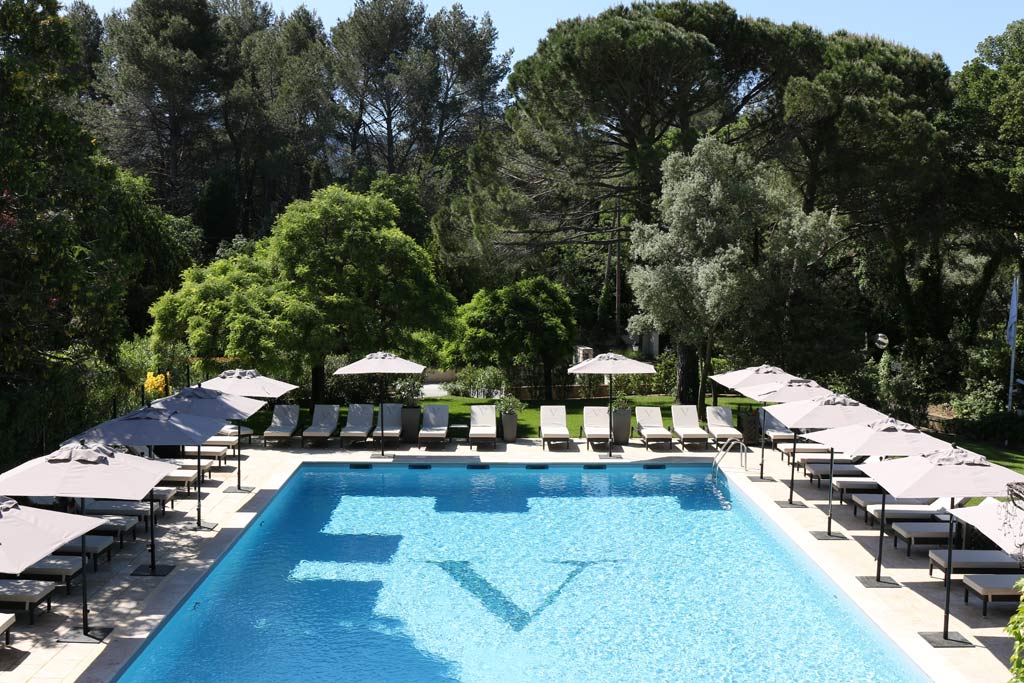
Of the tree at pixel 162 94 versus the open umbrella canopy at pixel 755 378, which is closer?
the open umbrella canopy at pixel 755 378

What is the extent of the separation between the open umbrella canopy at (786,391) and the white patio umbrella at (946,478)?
556 centimetres

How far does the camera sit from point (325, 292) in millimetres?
20672

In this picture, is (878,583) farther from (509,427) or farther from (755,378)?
(509,427)

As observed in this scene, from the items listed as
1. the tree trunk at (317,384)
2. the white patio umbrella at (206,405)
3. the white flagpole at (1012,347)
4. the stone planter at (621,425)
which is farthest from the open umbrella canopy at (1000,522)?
the tree trunk at (317,384)

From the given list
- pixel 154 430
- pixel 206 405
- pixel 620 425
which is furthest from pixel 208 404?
pixel 620 425

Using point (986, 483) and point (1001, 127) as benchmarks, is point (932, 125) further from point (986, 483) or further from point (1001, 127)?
point (986, 483)

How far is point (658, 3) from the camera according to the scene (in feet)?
84.8

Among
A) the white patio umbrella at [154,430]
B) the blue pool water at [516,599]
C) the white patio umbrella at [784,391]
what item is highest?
the white patio umbrella at [784,391]

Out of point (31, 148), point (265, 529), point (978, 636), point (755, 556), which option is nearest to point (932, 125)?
point (755, 556)

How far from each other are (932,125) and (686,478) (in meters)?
12.3

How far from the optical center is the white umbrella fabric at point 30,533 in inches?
284

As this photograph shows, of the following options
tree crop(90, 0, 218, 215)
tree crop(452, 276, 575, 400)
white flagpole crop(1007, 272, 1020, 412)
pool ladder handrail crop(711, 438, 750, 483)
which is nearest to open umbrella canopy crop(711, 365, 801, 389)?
pool ladder handrail crop(711, 438, 750, 483)

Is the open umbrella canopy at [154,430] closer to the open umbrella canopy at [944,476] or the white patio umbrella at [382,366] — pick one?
the white patio umbrella at [382,366]

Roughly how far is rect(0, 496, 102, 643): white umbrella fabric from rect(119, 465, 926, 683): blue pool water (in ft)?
5.19
